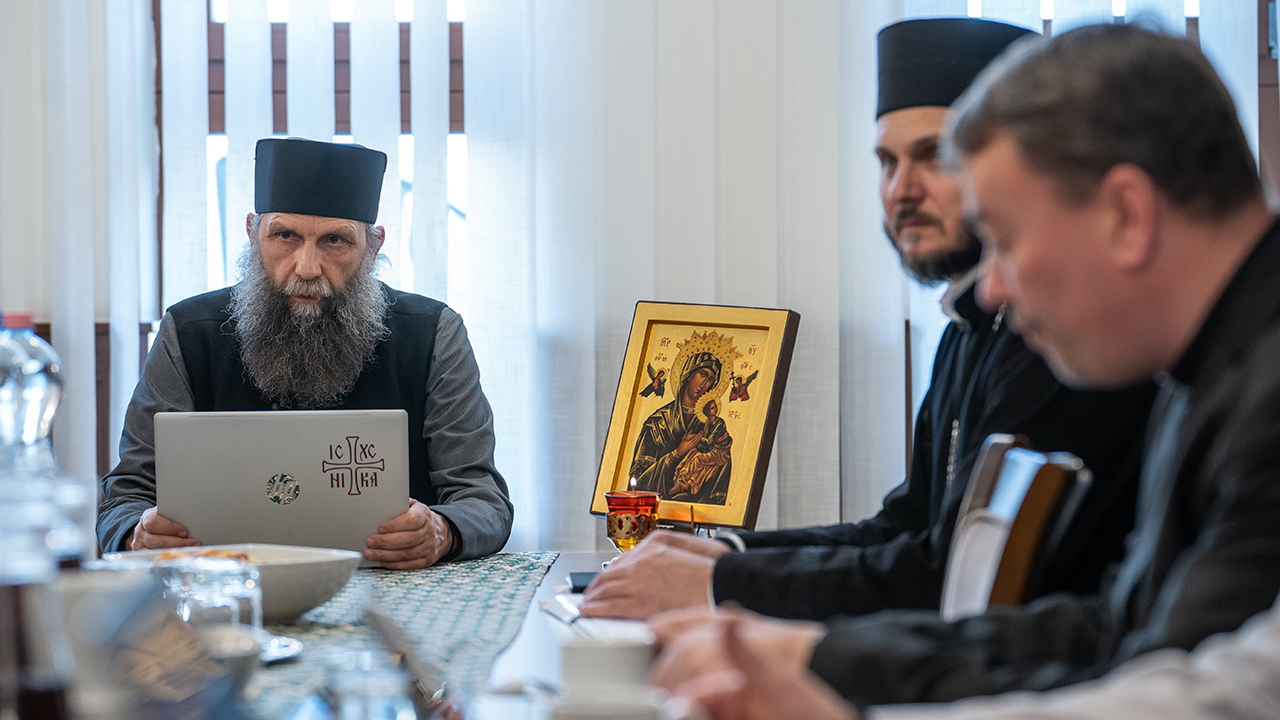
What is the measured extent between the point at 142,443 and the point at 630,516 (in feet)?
4.42

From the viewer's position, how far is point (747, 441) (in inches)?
92.9

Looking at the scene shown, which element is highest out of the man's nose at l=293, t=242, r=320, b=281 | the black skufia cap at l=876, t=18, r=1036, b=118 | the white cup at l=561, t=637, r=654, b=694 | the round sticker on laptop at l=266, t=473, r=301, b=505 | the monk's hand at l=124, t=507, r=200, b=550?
the black skufia cap at l=876, t=18, r=1036, b=118

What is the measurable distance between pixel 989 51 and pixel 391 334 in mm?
1733

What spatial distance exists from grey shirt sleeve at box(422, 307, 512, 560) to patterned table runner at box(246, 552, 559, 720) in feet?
0.34

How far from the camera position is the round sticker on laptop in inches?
75.7

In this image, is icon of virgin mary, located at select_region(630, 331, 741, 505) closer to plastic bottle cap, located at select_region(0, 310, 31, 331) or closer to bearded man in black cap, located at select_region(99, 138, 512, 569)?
bearded man in black cap, located at select_region(99, 138, 512, 569)

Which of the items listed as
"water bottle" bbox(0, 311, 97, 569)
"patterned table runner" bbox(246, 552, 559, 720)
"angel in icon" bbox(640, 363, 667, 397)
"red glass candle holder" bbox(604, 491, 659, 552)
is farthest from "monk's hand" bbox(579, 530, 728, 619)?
"angel in icon" bbox(640, 363, 667, 397)

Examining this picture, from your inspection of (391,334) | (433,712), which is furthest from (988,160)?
(391,334)

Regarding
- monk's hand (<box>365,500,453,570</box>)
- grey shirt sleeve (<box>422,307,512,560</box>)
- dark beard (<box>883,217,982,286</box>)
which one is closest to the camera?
dark beard (<box>883,217,982,286</box>)

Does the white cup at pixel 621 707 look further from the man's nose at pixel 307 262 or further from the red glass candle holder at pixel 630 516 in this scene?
the man's nose at pixel 307 262

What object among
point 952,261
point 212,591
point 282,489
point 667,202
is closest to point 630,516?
point 282,489

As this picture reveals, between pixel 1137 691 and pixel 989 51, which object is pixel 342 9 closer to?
pixel 989 51

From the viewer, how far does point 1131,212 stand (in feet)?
3.18

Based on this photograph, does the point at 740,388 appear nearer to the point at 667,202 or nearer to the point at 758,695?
the point at 667,202
